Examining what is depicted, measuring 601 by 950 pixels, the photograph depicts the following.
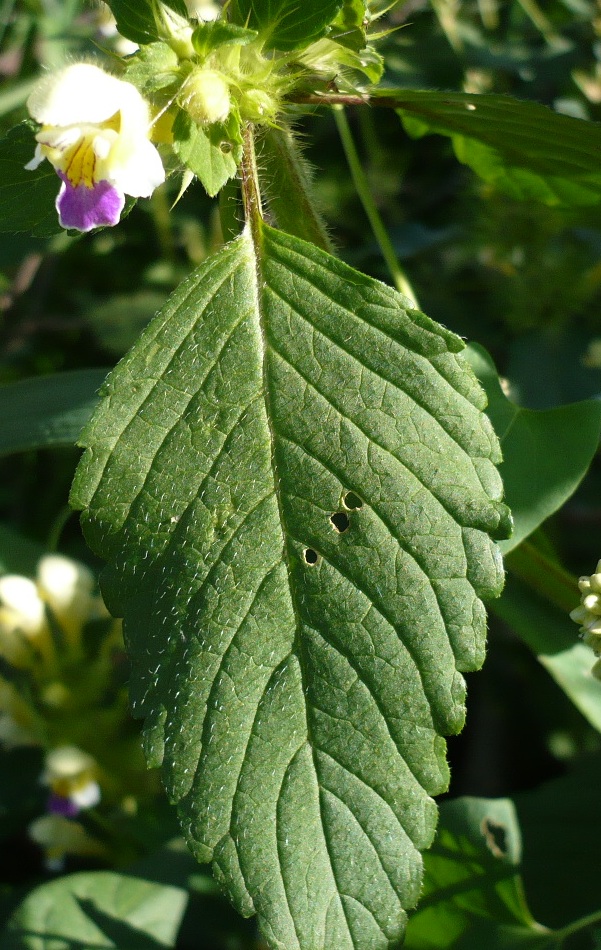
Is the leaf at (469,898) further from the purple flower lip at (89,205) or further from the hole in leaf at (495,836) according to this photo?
the purple flower lip at (89,205)

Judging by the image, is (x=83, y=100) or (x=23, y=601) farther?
(x=23, y=601)

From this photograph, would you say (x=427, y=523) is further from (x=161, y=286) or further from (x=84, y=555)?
(x=161, y=286)

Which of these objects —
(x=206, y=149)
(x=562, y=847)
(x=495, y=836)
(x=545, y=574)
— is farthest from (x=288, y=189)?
(x=562, y=847)

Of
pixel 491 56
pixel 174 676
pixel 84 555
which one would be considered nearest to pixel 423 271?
pixel 491 56

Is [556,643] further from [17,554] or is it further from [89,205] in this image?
[17,554]

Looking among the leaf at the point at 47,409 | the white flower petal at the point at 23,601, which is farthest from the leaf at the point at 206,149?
the white flower petal at the point at 23,601

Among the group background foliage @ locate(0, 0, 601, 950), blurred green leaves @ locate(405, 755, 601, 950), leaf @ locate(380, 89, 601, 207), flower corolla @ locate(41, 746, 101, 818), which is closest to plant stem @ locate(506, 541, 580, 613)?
background foliage @ locate(0, 0, 601, 950)
